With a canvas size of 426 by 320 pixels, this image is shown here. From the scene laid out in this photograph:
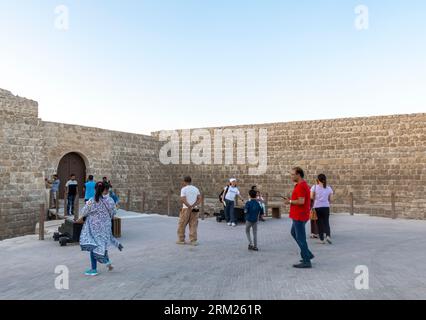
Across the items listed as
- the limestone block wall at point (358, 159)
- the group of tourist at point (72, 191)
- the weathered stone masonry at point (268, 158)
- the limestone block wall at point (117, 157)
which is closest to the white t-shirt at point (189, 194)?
the group of tourist at point (72, 191)

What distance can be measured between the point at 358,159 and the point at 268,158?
4.41 m

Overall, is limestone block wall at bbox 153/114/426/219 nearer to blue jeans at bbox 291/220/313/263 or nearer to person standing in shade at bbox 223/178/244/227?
person standing in shade at bbox 223/178/244/227

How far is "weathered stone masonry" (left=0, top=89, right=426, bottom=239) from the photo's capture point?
1366 centimetres

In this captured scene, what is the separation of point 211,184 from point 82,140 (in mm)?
7272

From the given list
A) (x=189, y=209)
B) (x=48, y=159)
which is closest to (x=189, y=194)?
(x=189, y=209)

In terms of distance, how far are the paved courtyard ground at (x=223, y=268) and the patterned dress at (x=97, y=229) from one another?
37 centimetres

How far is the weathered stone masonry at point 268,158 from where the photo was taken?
13.7m

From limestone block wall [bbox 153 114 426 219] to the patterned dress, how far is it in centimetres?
1314

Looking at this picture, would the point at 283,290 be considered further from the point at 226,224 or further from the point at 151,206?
the point at 151,206

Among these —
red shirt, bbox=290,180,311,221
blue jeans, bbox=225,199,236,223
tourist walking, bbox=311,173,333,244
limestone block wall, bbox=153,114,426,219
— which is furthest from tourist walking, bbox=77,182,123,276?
limestone block wall, bbox=153,114,426,219

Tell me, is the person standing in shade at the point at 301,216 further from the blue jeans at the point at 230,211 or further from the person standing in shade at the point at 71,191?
the person standing in shade at the point at 71,191

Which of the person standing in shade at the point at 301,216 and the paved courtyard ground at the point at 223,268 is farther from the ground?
the person standing in shade at the point at 301,216

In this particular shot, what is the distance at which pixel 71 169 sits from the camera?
17656 mm
